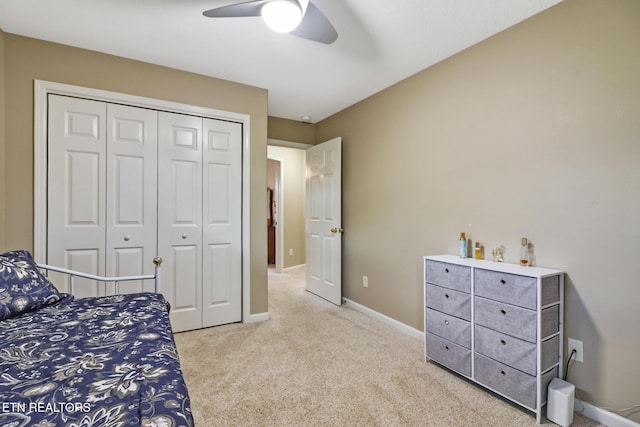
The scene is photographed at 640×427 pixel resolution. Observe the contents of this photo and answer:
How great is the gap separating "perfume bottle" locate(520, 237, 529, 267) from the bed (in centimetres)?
204

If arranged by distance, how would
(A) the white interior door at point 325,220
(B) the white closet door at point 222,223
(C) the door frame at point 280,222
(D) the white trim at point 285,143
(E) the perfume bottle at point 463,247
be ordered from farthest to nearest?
(C) the door frame at point 280,222 < (D) the white trim at point 285,143 < (A) the white interior door at point 325,220 < (B) the white closet door at point 222,223 < (E) the perfume bottle at point 463,247

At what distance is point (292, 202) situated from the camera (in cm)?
609

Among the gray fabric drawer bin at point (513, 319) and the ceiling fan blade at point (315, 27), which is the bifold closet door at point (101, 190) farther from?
the gray fabric drawer bin at point (513, 319)

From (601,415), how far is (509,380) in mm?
462

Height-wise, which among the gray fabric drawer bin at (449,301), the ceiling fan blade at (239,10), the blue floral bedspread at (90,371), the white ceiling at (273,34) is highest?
the white ceiling at (273,34)

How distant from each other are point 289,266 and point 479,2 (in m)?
5.03

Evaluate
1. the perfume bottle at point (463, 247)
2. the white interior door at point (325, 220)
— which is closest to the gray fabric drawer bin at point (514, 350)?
the perfume bottle at point (463, 247)

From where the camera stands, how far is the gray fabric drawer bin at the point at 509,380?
68.0 inches

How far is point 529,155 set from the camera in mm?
2043

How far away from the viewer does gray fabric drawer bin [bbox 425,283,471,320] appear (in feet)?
6.90

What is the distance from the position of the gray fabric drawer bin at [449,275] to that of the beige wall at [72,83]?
173 centimetres

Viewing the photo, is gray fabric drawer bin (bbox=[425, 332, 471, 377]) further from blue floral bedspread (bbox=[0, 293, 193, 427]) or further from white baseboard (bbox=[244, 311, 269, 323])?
blue floral bedspread (bbox=[0, 293, 193, 427])

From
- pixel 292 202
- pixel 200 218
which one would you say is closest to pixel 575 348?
pixel 200 218

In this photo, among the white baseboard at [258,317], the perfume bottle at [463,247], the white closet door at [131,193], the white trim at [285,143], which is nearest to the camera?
the perfume bottle at [463,247]
